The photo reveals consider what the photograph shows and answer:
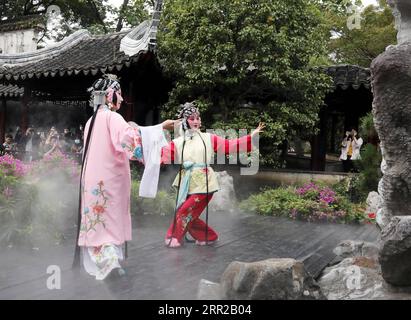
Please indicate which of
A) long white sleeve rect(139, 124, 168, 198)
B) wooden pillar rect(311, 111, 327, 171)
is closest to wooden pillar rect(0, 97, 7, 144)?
wooden pillar rect(311, 111, 327, 171)

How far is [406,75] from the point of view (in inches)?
148

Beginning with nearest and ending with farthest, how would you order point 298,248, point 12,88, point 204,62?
point 298,248, point 204,62, point 12,88

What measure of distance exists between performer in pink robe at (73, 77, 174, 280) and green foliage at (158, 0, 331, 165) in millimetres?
6162

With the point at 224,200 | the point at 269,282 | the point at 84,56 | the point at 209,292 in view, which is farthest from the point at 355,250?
the point at 84,56

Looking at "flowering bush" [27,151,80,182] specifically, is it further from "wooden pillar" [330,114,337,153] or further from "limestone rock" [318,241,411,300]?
"wooden pillar" [330,114,337,153]

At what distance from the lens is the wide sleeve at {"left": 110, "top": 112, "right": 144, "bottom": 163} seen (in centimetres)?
425

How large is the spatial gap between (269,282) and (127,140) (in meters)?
1.83

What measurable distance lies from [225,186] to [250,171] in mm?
1947

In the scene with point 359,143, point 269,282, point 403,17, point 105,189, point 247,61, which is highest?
point 247,61

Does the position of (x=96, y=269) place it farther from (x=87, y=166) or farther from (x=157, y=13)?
(x=157, y=13)

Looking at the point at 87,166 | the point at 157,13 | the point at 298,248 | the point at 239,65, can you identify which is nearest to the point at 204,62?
the point at 239,65

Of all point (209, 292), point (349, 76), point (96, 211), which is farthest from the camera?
point (349, 76)

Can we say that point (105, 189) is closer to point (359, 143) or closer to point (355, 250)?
point (355, 250)

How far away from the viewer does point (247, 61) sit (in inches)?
420
